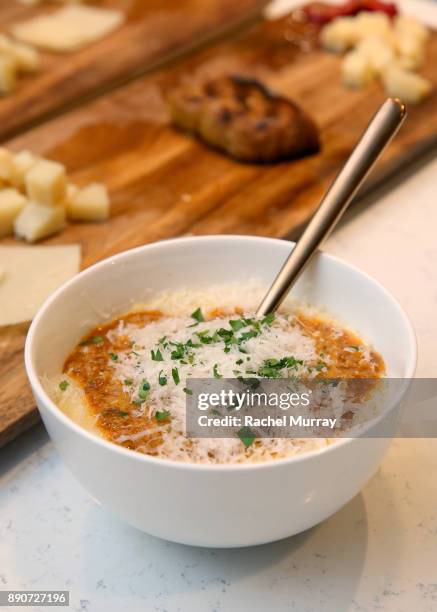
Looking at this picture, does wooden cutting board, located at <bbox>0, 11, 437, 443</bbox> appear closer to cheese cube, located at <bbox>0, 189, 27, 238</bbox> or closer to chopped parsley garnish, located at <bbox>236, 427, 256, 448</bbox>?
cheese cube, located at <bbox>0, 189, 27, 238</bbox>

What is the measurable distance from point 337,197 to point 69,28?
5.43 feet

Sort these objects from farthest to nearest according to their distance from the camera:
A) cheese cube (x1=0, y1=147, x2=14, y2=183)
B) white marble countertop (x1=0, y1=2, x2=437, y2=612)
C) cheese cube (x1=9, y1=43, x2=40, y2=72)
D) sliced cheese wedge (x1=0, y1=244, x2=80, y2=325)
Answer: cheese cube (x1=9, y1=43, x2=40, y2=72), cheese cube (x1=0, y1=147, x2=14, y2=183), sliced cheese wedge (x1=0, y1=244, x2=80, y2=325), white marble countertop (x1=0, y1=2, x2=437, y2=612)

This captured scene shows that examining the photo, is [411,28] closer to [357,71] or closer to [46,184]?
[357,71]

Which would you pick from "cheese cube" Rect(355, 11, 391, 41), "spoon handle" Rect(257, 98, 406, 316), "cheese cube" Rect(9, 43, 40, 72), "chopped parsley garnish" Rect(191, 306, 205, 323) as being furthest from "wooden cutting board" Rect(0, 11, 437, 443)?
"spoon handle" Rect(257, 98, 406, 316)

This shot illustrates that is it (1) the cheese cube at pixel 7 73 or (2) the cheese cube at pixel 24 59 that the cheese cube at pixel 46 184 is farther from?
(2) the cheese cube at pixel 24 59

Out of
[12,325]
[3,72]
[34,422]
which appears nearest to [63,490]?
[34,422]

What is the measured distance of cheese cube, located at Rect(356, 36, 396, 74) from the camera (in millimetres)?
2494

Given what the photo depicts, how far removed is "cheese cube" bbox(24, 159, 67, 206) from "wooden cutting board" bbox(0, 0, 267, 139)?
0.40 m

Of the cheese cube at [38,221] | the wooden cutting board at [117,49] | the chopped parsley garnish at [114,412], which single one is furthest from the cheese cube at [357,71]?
the chopped parsley garnish at [114,412]

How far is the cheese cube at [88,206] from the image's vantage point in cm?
190

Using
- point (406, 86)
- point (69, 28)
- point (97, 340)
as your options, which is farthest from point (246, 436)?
point (69, 28)

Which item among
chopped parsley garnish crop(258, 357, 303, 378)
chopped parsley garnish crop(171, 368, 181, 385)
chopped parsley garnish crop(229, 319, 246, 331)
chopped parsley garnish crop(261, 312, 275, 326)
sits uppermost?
chopped parsley garnish crop(258, 357, 303, 378)

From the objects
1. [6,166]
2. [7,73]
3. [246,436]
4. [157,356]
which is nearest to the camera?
[246,436]

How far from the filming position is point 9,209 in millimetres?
1872
